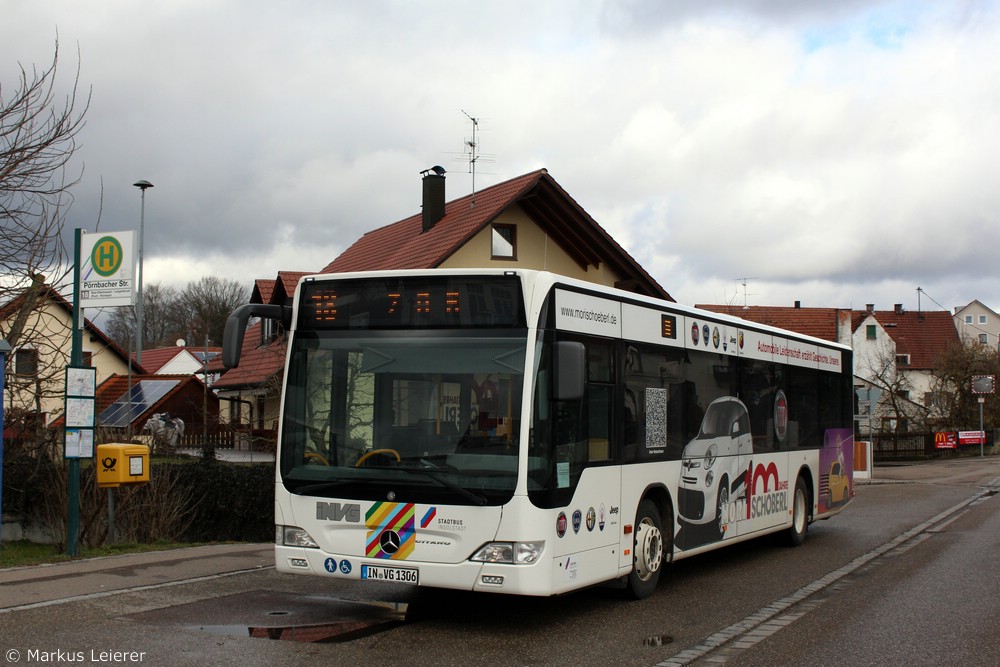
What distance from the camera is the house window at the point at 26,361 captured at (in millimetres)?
14004

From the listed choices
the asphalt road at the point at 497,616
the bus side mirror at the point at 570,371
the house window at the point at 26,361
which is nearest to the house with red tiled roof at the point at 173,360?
the house window at the point at 26,361

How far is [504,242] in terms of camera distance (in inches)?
1129

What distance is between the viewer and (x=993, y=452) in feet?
179

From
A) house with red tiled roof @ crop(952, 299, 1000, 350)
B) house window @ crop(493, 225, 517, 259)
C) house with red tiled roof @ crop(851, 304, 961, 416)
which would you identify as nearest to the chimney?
house window @ crop(493, 225, 517, 259)

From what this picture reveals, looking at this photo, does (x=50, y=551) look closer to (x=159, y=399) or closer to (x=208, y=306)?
(x=159, y=399)

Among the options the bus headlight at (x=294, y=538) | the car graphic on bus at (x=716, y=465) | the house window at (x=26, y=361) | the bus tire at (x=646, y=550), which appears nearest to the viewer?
the bus headlight at (x=294, y=538)

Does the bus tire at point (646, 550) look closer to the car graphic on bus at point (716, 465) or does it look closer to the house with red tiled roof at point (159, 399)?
the car graphic on bus at point (716, 465)

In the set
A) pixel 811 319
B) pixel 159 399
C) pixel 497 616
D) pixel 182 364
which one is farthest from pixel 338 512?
pixel 182 364

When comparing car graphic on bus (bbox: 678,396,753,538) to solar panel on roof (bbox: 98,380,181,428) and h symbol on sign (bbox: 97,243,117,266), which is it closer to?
h symbol on sign (bbox: 97,243,117,266)

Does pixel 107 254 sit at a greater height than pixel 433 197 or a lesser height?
lesser

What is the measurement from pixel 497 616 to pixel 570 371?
2509mm

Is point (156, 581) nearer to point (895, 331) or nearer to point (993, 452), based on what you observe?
point (993, 452)

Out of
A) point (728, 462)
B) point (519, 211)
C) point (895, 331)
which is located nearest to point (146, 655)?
point (728, 462)

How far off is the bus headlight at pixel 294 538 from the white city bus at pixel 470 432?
0.01 m
